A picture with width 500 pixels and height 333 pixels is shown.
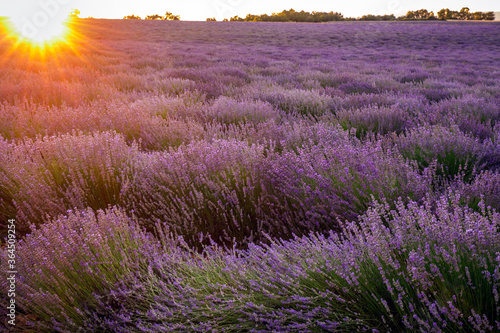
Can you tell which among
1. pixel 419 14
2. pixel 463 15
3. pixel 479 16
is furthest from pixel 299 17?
→ pixel 479 16

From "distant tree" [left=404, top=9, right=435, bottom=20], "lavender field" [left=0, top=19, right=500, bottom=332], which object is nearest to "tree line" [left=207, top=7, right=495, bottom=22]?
"distant tree" [left=404, top=9, right=435, bottom=20]

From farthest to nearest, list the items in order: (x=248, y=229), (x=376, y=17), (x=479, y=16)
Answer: (x=376, y=17) < (x=479, y=16) < (x=248, y=229)

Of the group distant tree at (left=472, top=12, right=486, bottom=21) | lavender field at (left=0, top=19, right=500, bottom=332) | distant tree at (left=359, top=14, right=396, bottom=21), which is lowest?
lavender field at (left=0, top=19, right=500, bottom=332)

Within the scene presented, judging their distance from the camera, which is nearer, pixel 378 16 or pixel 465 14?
pixel 465 14

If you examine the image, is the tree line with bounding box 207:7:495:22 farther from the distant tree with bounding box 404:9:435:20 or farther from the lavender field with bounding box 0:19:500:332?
the lavender field with bounding box 0:19:500:332

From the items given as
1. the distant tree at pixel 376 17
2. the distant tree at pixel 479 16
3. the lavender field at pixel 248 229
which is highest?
the distant tree at pixel 376 17

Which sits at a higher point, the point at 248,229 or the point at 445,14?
the point at 445,14

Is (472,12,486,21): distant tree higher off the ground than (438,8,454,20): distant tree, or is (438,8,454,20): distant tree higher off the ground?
(438,8,454,20): distant tree

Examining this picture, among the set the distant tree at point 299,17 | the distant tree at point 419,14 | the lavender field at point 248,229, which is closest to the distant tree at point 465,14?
the distant tree at point 419,14

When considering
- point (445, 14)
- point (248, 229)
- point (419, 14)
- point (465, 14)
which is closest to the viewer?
point (248, 229)

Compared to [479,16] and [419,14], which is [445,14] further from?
[479,16]

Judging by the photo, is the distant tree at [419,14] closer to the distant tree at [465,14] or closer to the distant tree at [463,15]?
the distant tree at [463,15]

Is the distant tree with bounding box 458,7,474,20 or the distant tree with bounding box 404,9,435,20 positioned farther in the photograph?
the distant tree with bounding box 404,9,435,20

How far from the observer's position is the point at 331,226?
1.97 metres
